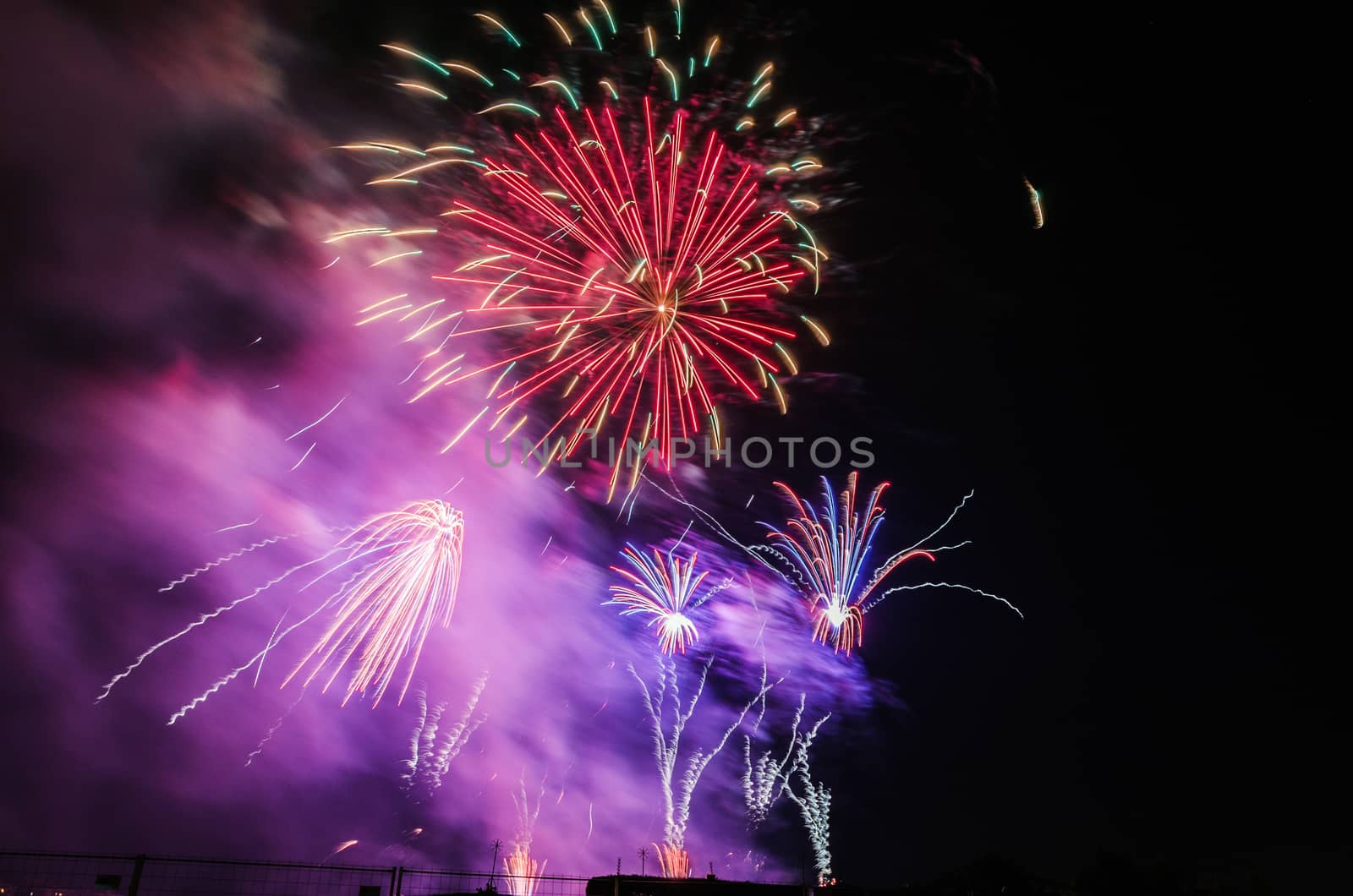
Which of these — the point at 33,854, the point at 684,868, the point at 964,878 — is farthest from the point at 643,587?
the point at 964,878

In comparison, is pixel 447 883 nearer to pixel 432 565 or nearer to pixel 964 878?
pixel 432 565

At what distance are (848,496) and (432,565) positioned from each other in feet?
47.7

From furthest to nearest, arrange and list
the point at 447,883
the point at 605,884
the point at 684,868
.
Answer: the point at 684,868 → the point at 605,884 → the point at 447,883

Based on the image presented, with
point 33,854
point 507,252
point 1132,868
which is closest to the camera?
point 33,854

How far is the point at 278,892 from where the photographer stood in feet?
46.5

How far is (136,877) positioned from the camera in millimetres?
11484

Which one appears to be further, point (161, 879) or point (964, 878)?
point (964, 878)

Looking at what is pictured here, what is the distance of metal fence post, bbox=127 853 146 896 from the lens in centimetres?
1145

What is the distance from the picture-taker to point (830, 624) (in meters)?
26.3

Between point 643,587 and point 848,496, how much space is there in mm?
8112

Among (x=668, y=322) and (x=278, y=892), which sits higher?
(x=668, y=322)

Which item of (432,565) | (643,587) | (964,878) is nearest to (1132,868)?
(964,878)

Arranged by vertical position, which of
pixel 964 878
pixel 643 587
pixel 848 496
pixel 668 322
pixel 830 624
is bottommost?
pixel 964 878

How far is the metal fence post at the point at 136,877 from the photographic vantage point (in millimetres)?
11445
